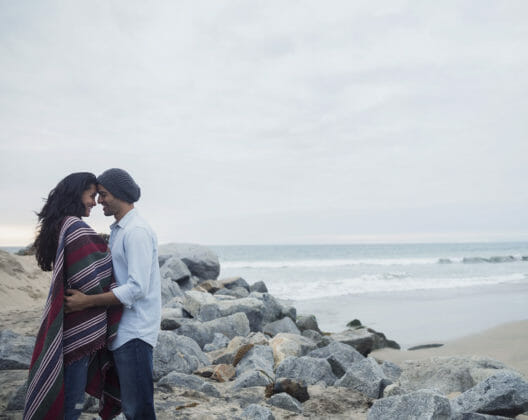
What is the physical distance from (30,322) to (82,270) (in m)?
4.99

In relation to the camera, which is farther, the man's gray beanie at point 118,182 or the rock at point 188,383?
the rock at point 188,383

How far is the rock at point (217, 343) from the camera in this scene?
282 inches

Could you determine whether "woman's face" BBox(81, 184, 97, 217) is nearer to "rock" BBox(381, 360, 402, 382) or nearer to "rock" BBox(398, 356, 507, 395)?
"rock" BBox(398, 356, 507, 395)

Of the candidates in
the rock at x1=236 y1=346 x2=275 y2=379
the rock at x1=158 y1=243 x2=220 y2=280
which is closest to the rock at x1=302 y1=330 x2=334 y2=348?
the rock at x1=236 y1=346 x2=275 y2=379

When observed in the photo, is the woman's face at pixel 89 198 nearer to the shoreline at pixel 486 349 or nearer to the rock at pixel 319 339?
the rock at pixel 319 339

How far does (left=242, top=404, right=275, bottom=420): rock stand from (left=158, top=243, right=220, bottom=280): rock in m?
12.8

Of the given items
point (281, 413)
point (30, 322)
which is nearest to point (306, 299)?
point (30, 322)

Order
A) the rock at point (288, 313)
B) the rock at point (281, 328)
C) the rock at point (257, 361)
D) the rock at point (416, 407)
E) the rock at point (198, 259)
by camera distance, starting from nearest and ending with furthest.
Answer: the rock at point (416, 407), the rock at point (257, 361), the rock at point (281, 328), the rock at point (288, 313), the rock at point (198, 259)

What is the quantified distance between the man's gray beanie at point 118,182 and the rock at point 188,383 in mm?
2797

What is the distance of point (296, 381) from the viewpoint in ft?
16.2

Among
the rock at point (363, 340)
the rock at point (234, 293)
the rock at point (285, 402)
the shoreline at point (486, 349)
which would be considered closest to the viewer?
the rock at point (285, 402)

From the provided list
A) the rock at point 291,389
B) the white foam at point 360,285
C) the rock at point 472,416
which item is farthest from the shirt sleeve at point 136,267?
the white foam at point 360,285

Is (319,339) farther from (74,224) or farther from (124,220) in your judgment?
(74,224)

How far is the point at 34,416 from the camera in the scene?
8.12ft
